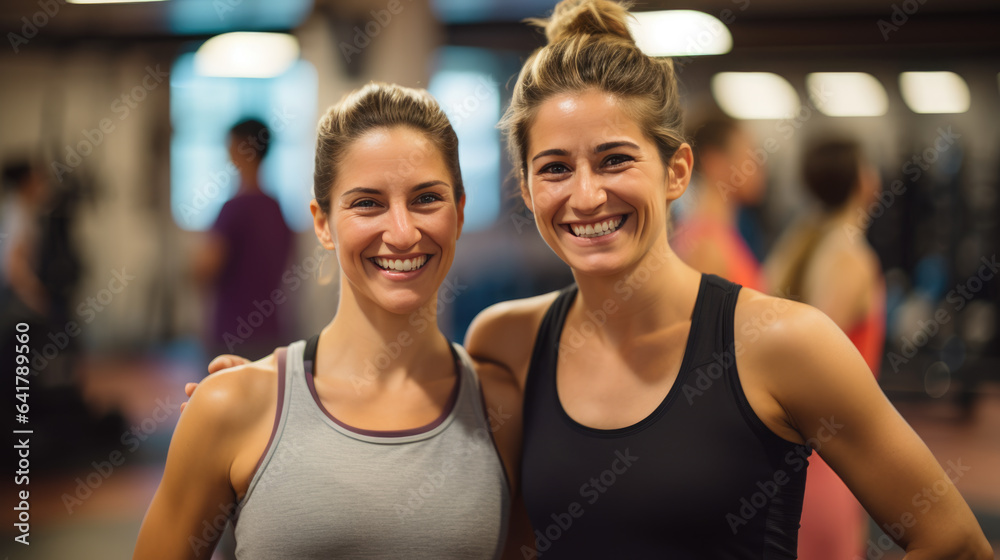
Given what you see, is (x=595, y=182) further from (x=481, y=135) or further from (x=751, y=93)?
(x=751, y=93)

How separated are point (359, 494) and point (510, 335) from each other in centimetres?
54

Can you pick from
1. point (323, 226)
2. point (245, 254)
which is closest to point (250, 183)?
point (245, 254)

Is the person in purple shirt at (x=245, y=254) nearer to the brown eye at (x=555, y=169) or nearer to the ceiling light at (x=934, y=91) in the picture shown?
the brown eye at (x=555, y=169)

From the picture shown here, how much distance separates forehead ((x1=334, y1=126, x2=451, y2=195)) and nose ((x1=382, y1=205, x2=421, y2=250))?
56mm

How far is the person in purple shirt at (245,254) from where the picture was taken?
9.19 ft

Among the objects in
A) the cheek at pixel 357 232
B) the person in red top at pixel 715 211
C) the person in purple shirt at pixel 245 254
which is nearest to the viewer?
the cheek at pixel 357 232

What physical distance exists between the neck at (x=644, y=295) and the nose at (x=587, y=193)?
0.18 metres

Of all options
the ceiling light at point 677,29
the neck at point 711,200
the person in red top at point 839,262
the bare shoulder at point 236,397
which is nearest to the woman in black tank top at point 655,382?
the bare shoulder at point 236,397

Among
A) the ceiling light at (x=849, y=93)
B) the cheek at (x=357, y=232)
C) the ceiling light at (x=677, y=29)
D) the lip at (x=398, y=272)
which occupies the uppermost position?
the ceiling light at (x=849, y=93)

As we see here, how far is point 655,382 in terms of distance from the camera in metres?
1.36

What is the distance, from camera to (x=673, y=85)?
150cm

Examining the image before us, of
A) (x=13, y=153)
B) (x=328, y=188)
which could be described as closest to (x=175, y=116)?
(x=13, y=153)

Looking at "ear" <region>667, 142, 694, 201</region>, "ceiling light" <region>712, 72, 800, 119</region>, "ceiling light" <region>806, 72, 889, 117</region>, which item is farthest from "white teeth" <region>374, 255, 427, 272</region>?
"ceiling light" <region>806, 72, 889, 117</region>

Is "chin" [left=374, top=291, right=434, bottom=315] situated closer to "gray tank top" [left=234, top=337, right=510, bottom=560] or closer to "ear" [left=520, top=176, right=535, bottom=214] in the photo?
"gray tank top" [left=234, top=337, right=510, bottom=560]
